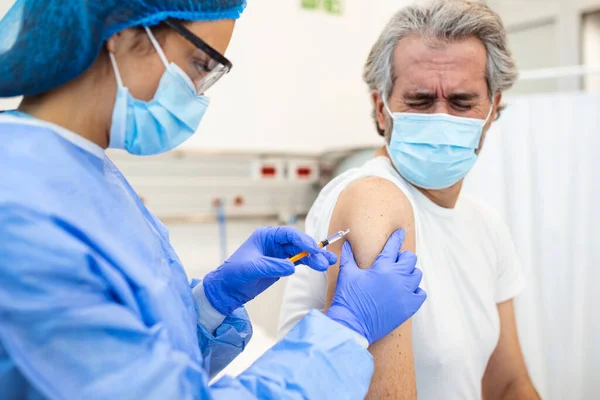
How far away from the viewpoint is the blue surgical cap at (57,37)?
67cm

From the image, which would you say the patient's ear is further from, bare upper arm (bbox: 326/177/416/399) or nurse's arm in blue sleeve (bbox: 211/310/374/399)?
nurse's arm in blue sleeve (bbox: 211/310/374/399)

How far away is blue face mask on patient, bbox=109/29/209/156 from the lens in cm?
74

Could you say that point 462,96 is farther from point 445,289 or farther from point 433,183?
point 445,289

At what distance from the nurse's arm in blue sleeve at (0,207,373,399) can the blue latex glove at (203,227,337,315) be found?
11.1 inches

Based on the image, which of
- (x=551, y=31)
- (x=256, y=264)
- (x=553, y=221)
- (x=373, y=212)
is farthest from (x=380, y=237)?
(x=551, y=31)

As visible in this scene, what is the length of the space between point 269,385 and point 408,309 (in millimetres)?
333

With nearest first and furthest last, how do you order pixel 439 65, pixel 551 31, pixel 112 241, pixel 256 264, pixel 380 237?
pixel 112 241, pixel 256 264, pixel 380 237, pixel 439 65, pixel 551 31

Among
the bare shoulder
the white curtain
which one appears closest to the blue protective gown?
the bare shoulder

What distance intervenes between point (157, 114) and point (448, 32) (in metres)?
0.77

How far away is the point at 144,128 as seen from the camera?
0.77m

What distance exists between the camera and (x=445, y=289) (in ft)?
3.93

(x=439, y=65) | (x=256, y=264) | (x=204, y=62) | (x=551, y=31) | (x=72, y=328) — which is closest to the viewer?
(x=72, y=328)

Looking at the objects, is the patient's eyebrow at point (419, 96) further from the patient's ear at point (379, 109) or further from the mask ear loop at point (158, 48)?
the mask ear loop at point (158, 48)

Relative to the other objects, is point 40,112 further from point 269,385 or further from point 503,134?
point 503,134
